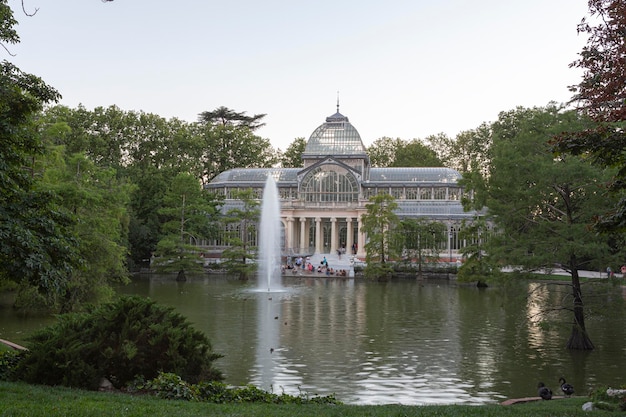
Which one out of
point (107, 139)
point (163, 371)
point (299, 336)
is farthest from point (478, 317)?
point (107, 139)

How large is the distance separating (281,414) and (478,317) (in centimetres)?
2002

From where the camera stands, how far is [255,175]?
2741 inches

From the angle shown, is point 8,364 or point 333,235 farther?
point 333,235

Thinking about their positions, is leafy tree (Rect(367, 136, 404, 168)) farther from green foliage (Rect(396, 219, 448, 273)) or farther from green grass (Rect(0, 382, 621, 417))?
green grass (Rect(0, 382, 621, 417))

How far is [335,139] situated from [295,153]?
17.6 m

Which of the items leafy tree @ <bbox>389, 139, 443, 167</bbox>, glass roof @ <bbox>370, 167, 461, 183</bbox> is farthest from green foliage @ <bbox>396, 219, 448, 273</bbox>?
leafy tree @ <bbox>389, 139, 443, 167</bbox>

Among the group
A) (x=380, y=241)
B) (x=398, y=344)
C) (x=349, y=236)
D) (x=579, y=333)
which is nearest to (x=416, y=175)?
(x=349, y=236)

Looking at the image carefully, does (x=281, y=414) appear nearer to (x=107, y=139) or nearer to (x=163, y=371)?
(x=163, y=371)

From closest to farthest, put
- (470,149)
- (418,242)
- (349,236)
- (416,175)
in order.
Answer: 1. (418,242)
2. (349,236)
3. (416,175)
4. (470,149)

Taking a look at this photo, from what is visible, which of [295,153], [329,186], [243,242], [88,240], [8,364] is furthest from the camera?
[295,153]

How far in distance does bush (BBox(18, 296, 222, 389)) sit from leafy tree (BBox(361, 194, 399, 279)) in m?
35.1

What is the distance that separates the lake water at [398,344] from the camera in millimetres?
15180

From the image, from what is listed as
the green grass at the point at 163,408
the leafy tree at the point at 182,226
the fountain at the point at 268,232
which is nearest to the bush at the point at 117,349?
the green grass at the point at 163,408

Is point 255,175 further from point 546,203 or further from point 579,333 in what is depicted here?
point 579,333
